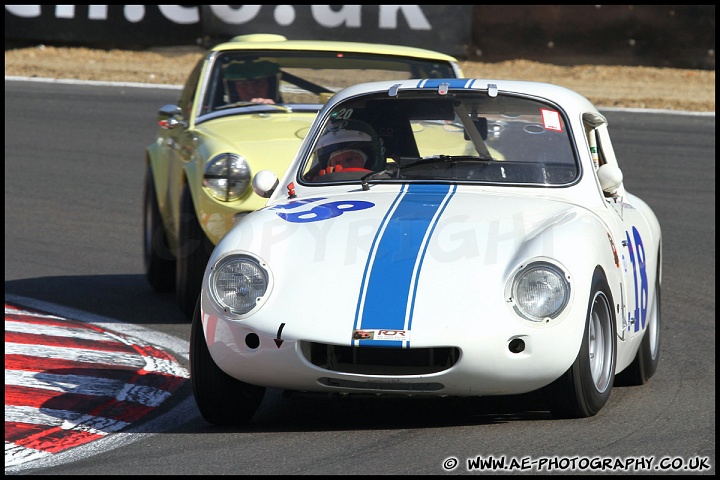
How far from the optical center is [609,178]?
5.61 metres

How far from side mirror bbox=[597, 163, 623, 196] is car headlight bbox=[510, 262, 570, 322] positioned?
3.63 ft

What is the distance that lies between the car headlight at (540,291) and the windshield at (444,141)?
1.01m

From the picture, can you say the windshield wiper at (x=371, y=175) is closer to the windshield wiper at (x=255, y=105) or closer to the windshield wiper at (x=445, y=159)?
the windshield wiper at (x=445, y=159)

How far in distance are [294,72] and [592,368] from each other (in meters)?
4.12

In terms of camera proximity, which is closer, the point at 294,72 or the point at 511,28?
the point at 294,72

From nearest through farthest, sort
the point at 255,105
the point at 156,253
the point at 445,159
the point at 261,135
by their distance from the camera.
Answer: the point at 445,159 → the point at 261,135 → the point at 255,105 → the point at 156,253

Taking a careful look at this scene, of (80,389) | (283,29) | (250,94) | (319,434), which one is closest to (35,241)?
(250,94)

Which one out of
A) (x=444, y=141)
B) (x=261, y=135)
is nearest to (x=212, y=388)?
(x=444, y=141)

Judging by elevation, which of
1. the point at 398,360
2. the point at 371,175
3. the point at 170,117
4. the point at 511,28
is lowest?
the point at 511,28

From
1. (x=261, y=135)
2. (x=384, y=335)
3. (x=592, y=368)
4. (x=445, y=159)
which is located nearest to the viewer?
(x=384, y=335)

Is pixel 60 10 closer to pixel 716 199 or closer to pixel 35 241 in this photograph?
pixel 35 241

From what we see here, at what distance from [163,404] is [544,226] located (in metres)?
1.79

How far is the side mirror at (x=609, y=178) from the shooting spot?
5.60 m

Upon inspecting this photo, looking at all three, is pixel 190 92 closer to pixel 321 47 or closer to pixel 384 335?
pixel 321 47
